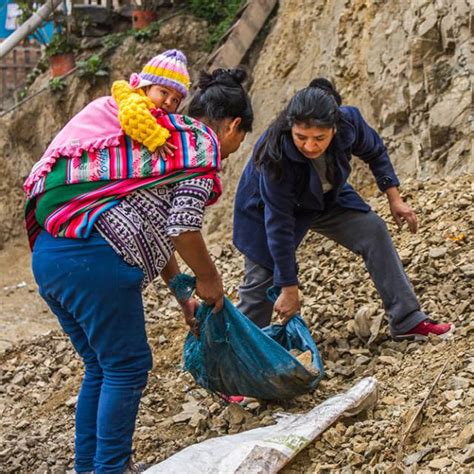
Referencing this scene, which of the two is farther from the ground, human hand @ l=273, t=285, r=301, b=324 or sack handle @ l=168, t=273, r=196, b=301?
sack handle @ l=168, t=273, r=196, b=301

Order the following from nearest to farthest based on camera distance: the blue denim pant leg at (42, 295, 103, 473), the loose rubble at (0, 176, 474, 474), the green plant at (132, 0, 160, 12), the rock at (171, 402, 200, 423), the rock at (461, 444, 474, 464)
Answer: the rock at (461, 444, 474, 464), the loose rubble at (0, 176, 474, 474), the blue denim pant leg at (42, 295, 103, 473), the rock at (171, 402, 200, 423), the green plant at (132, 0, 160, 12)

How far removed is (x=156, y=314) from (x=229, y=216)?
198cm

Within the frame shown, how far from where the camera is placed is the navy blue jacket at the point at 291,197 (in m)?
3.82

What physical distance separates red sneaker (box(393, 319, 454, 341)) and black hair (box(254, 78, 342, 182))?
0.87 metres

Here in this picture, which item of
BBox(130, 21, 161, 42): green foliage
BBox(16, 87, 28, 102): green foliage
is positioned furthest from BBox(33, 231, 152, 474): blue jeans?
BBox(16, 87, 28, 102): green foliage

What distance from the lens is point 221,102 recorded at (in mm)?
3334

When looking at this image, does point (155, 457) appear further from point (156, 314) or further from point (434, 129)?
point (434, 129)

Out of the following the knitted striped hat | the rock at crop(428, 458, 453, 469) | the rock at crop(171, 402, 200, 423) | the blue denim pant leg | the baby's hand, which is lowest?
the rock at crop(171, 402, 200, 423)

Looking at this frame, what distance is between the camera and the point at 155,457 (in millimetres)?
3779

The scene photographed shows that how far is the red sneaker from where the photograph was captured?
4.09m

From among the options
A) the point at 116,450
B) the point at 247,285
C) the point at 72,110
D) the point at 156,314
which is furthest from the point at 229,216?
the point at 116,450

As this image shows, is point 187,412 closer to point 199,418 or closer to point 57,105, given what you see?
point 199,418

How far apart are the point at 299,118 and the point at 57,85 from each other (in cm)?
676

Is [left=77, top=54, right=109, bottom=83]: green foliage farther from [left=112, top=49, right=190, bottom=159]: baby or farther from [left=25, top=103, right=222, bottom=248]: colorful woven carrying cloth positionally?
[left=25, top=103, right=222, bottom=248]: colorful woven carrying cloth
